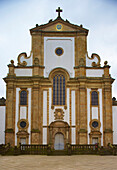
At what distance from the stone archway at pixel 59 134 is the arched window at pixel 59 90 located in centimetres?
257

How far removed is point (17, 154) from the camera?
1070 inches

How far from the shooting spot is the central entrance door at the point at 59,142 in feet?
112

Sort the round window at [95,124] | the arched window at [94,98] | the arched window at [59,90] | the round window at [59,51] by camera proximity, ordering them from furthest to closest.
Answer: the round window at [59,51] → the arched window at [94,98] → the arched window at [59,90] → the round window at [95,124]

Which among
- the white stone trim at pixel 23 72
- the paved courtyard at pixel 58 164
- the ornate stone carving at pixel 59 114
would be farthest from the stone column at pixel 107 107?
the paved courtyard at pixel 58 164

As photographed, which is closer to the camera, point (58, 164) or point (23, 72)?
point (58, 164)

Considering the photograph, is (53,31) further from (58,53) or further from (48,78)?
(48,78)

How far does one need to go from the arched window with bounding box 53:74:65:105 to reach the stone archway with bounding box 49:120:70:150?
2574 mm

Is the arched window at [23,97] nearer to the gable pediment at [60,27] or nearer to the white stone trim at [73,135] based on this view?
the white stone trim at [73,135]

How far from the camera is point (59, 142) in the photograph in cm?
3416

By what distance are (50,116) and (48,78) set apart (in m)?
4.89

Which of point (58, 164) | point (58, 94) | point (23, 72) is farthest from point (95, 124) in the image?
point (58, 164)

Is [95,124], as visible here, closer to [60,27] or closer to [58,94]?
[58,94]

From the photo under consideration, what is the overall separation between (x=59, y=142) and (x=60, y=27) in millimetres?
15192

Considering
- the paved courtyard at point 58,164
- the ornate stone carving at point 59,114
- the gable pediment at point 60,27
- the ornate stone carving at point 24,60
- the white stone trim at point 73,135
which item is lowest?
the paved courtyard at point 58,164
